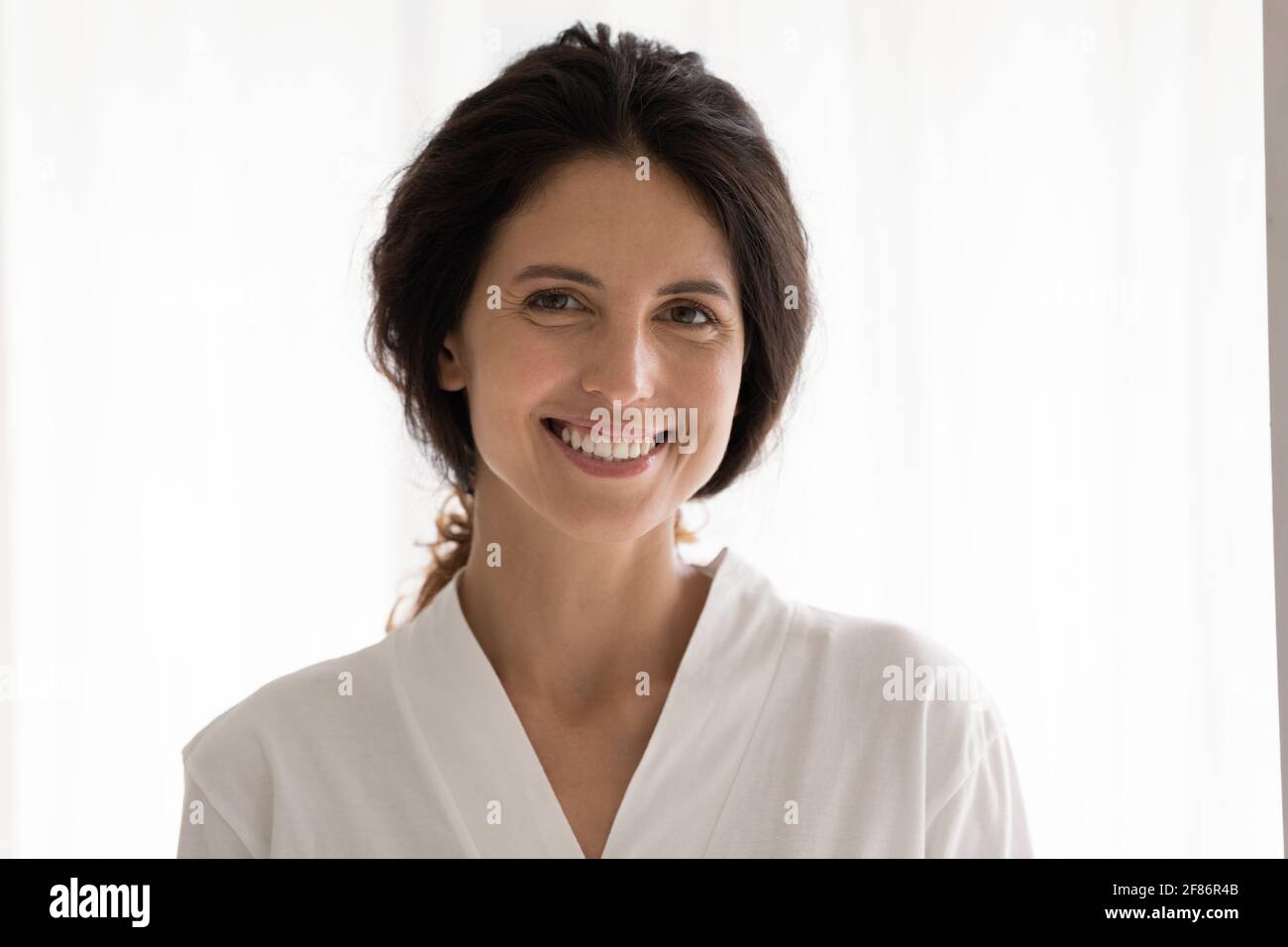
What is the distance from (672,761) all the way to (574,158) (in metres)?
0.60

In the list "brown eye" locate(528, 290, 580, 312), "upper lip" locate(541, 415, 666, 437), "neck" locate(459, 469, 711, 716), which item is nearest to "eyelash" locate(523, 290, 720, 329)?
"brown eye" locate(528, 290, 580, 312)

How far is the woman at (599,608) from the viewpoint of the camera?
3.60 feet

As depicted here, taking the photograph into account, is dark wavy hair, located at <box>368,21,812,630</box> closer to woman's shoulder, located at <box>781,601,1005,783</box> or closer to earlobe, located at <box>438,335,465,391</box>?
earlobe, located at <box>438,335,465,391</box>

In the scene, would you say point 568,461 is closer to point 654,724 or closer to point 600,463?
point 600,463

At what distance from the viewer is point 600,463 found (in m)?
1.10

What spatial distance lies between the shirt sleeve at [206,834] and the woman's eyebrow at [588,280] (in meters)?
0.61

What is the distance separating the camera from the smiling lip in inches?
43.2

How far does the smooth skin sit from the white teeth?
2 cm

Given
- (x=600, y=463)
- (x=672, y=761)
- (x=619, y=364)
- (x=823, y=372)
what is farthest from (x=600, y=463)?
(x=823, y=372)

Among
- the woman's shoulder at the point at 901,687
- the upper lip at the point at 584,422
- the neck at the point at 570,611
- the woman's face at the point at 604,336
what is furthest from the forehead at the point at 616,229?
the woman's shoulder at the point at 901,687

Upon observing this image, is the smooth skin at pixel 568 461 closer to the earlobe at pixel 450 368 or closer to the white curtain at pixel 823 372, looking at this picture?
the earlobe at pixel 450 368

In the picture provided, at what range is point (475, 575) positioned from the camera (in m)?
1.26
